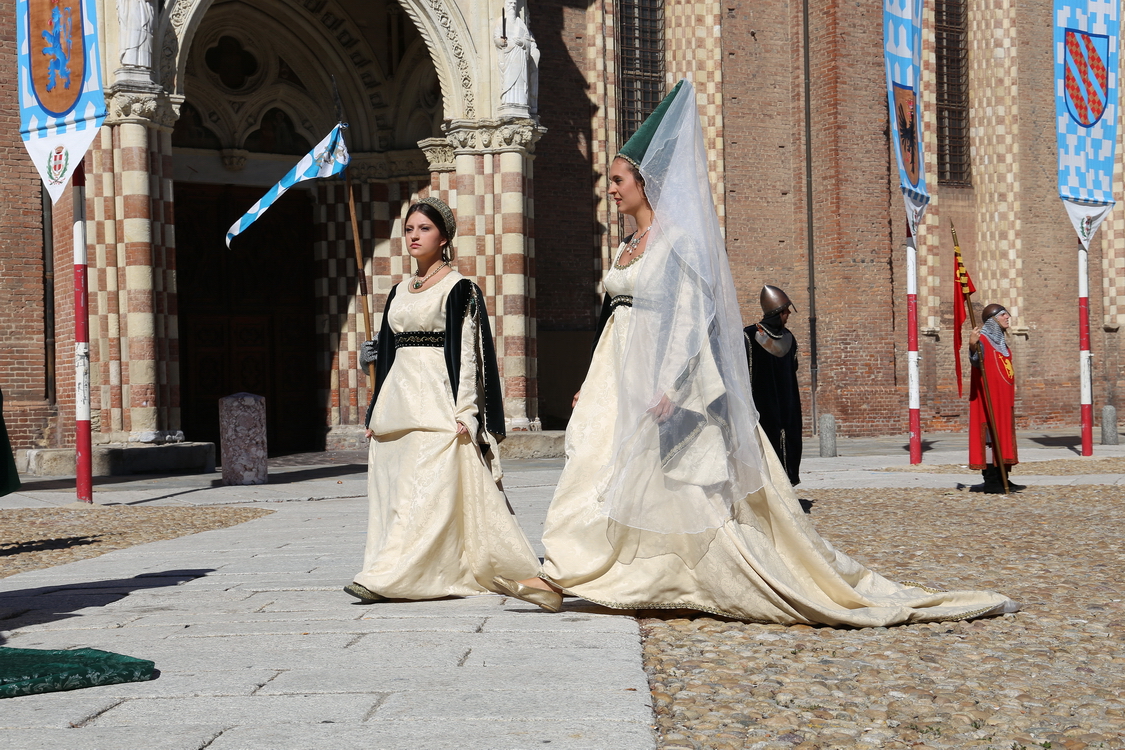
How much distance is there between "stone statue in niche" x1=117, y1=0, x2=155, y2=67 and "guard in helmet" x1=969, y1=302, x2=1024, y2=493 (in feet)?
31.6

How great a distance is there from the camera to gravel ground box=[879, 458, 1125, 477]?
13.5 metres

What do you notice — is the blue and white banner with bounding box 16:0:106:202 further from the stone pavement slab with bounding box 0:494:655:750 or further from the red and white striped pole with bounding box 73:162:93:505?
the stone pavement slab with bounding box 0:494:655:750

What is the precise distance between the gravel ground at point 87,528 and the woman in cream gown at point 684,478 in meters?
4.04

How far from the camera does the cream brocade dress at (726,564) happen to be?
4.94 meters

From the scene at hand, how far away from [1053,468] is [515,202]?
790 cm

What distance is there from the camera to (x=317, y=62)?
735 inches

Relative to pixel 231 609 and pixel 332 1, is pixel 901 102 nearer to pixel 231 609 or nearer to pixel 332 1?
pixel 332 1

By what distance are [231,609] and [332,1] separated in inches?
577

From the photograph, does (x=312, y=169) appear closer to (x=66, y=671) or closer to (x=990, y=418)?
(x=990, y=418)

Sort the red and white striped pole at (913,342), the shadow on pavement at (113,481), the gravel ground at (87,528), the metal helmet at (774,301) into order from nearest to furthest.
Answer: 1. the gravel ground at (87,528)
2. the metal helmet at (774,301)
3. the shadow on pavement at (113,481)
4. the red and white striped pole at (913,342)

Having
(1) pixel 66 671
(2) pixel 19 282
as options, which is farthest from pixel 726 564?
(2) pixel 19 282

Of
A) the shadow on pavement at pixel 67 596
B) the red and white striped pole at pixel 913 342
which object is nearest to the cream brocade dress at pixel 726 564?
the shadow on pavement at pixel 67 596

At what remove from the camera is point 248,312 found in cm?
1864

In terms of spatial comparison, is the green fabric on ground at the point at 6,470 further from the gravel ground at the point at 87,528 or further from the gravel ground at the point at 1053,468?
the gravel ground at the point at 1053,468
